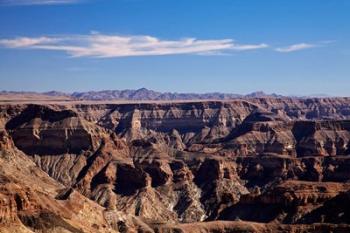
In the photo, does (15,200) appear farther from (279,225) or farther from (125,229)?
(279,225)

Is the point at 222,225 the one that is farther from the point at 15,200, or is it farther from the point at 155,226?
the point at 15,200

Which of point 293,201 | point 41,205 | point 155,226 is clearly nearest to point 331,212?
point 293,201

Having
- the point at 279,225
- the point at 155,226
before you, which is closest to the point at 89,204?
the point at 155,226

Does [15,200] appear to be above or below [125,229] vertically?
above

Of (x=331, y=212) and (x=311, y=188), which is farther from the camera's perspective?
(x=311, y=188)

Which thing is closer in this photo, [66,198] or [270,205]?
[66,198]

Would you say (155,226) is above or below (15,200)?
below

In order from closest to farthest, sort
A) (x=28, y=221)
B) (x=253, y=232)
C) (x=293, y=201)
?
(x=28, y=221), (x=253, y=232), (x=293, y=201)

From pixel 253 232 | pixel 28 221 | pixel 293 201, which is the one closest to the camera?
pixel 28 221
